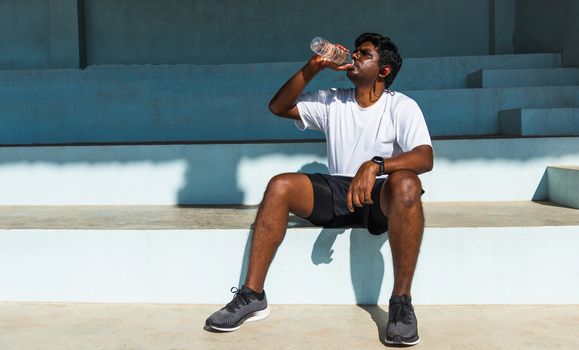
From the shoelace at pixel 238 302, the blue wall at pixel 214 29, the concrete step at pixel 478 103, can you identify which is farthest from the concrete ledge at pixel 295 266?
the blue wall at pixel 214 29

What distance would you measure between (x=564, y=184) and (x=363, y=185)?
1.38 m

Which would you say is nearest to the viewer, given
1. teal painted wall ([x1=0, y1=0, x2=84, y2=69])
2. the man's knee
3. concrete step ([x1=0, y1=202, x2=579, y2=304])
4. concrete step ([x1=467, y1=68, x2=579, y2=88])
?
the man's knee

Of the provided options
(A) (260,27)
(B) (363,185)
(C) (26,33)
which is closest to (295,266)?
(B) (363,185)

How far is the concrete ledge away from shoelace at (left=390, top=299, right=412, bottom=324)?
35 centimetres

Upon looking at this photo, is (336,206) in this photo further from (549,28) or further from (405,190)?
(549,28)

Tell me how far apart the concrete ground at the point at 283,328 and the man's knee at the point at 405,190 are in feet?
1.44

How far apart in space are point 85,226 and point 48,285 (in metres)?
0.27

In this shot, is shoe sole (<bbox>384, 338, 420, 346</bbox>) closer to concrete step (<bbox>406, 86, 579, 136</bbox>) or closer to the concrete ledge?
the concrete ledge

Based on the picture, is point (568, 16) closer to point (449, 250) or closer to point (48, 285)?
point (449, 250)

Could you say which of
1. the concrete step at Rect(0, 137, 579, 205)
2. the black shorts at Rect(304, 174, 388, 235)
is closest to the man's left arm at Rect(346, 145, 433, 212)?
the black shorts at Rect(304, 174, 388, 235)

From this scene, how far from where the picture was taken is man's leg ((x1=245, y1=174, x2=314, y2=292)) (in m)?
2.10

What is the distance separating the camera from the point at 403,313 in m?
1.94

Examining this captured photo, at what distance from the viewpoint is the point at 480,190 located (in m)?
3.07

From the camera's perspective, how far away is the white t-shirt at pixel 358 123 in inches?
85.8
